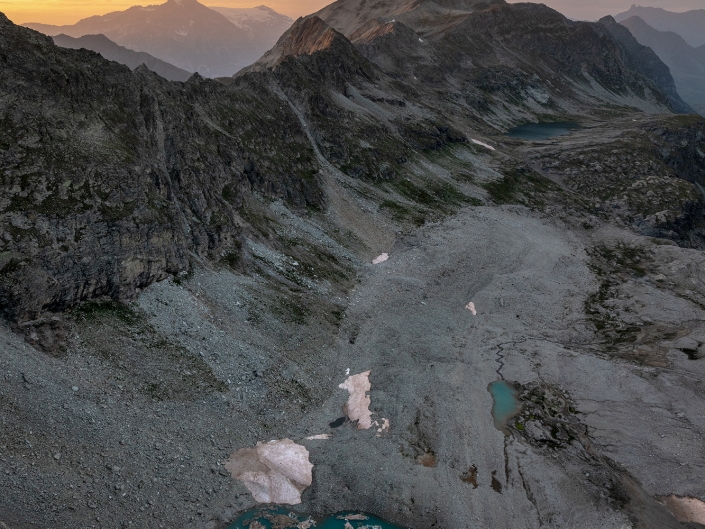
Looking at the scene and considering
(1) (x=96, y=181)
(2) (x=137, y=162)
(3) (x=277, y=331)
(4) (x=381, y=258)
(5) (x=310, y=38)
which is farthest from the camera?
(5) (x=310, y=38)

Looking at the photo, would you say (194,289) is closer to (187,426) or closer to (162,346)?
(162,346)

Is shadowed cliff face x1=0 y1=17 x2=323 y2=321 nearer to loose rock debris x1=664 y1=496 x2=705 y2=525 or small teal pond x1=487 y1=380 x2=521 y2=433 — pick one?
small teal pond x1=487 y1=380 x2=521 y2=433

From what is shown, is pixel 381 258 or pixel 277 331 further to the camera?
pixel 381 258

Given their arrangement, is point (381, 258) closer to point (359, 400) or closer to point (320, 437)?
point (359, 400)

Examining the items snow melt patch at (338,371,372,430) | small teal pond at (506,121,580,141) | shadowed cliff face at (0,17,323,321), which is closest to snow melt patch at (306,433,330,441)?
snow melt patch at (338,371,372,430)

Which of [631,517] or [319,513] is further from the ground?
[631,517]

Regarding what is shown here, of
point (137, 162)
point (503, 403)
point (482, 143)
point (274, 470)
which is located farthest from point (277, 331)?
point (482, 143)

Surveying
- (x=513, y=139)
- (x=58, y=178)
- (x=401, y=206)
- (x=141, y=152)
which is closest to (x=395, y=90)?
(x=513, y=139)
